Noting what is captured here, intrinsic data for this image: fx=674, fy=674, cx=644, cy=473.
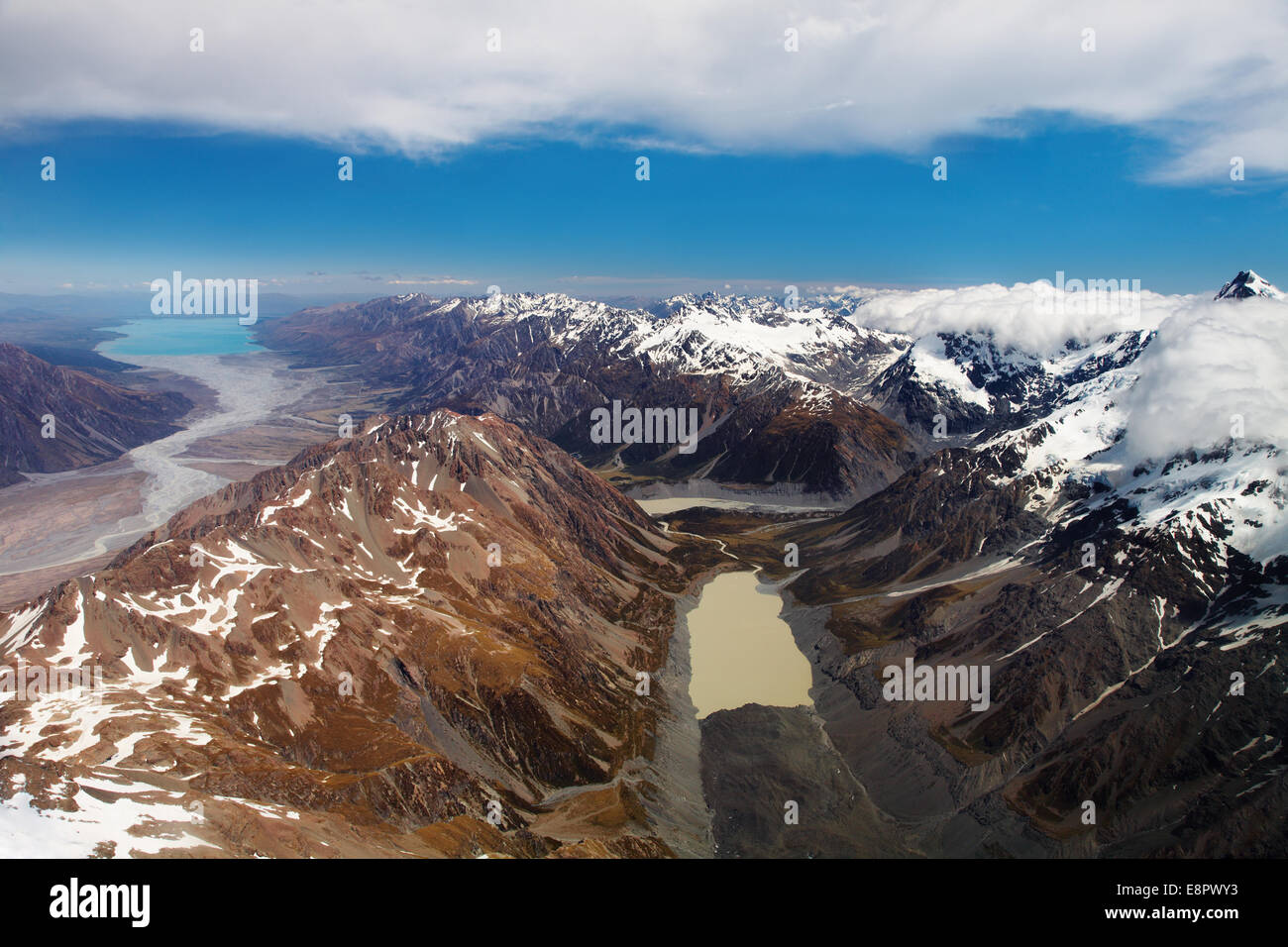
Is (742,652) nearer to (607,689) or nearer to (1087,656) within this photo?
(607,689)

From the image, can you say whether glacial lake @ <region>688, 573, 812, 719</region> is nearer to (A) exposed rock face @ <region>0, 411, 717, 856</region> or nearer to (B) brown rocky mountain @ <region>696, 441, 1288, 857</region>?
(B) brown rocky mountain @ <region>696, 441, 1288, 857</region>

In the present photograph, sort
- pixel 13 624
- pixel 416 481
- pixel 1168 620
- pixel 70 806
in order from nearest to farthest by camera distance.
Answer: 1. pixel 70 806
2. pixel 13 624
3. pixel 1168 620
4. pixel 416 481

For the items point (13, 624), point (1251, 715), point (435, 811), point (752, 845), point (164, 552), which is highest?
point (164, 552)

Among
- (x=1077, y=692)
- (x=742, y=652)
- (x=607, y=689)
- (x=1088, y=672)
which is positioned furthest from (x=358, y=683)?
(x=1088, y=672)

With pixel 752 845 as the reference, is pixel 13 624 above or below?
above

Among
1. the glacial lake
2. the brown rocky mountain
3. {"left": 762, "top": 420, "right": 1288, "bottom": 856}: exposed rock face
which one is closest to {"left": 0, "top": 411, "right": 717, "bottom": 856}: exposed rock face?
the glacial lake

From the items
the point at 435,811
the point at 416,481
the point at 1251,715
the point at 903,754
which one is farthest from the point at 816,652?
the point at 416,481

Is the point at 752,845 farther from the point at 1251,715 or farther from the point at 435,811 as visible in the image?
the point at 1251,715

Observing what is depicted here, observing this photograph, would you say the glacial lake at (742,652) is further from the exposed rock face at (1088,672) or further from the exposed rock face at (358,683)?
the exposed rock face at (358,683)
